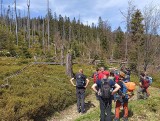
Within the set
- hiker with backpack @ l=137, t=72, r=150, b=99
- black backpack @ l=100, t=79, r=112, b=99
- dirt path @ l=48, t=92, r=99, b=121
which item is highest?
black backpack @ l=100, t=79, r=112, b=99

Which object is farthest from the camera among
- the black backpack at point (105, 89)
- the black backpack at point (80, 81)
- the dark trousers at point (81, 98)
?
the dark trousers at point (81, 98)

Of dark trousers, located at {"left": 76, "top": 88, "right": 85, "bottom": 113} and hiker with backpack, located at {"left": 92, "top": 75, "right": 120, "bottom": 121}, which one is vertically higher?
hiker with backpack, located at {"left": 92, "top": 75, "right": 120, "bottom": 121}

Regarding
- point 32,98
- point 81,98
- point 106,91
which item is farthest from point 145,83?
point 106,91

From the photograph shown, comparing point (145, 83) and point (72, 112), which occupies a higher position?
point (145, 83)

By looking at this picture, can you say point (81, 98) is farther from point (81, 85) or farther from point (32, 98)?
point (32, 98)

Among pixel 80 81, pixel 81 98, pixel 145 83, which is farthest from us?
pixel 145 83

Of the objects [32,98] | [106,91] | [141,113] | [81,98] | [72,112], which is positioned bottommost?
[72,112]

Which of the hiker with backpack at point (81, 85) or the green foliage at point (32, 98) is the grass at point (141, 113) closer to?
the green foliage at point (32, 98)

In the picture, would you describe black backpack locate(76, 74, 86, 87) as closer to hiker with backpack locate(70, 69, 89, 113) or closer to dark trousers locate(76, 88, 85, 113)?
hiker with backpack locate(70, 69, 89, 113)

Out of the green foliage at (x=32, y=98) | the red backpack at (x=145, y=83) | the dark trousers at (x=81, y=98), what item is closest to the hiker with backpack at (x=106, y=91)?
the green foliage at (x=32, y=98)

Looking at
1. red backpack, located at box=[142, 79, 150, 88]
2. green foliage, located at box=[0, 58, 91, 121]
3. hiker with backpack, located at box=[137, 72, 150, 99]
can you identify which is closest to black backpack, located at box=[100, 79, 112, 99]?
green foliage, located at box=[0, 58, 91, 121]

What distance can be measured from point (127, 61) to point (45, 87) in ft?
63.8

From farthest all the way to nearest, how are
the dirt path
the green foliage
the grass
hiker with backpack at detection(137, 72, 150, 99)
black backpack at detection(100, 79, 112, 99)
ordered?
1. hiker with backpack at detection(137, 72, 150, 99)
2. the dirt path
3. the grass
4. the green foliage
5. black backpack at detection(100, 79, 112, 99)

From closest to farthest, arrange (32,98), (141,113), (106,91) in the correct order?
(106,91)
(141,113)
(32,98)
